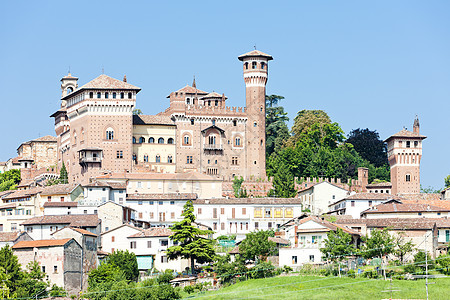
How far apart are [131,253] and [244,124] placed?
4019cm

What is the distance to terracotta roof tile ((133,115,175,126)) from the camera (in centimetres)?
11594

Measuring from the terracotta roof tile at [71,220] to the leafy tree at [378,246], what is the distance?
23276 millimetres

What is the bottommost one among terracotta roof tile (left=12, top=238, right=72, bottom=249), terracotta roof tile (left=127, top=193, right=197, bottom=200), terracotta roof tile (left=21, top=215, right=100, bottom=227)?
terracotta roof tile (left=12, top=238, right=72, bottom=249)

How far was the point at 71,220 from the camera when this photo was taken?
87.6m

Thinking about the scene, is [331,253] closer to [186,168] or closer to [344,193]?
[344,193]

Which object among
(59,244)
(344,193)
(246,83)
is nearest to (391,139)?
(344,193)

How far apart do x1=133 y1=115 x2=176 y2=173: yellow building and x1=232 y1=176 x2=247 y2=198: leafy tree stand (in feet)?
23.6

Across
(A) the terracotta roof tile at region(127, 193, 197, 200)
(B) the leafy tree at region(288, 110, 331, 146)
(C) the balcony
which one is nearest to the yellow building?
(C) the balcony

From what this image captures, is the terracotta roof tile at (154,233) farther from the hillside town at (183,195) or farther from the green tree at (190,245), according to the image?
the green tree at (190,245)

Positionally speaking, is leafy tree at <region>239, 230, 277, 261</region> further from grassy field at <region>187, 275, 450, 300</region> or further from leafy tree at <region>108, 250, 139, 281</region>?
leafy tree at <region>108, 250, 139, 281</region>

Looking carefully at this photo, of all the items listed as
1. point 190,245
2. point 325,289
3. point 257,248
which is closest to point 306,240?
point 257,248

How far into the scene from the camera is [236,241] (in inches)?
3612

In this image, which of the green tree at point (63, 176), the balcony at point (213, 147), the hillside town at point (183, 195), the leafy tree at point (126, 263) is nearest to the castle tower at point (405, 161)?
the hillside town at point (183, 195)

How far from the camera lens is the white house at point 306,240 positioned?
79.0 meters
